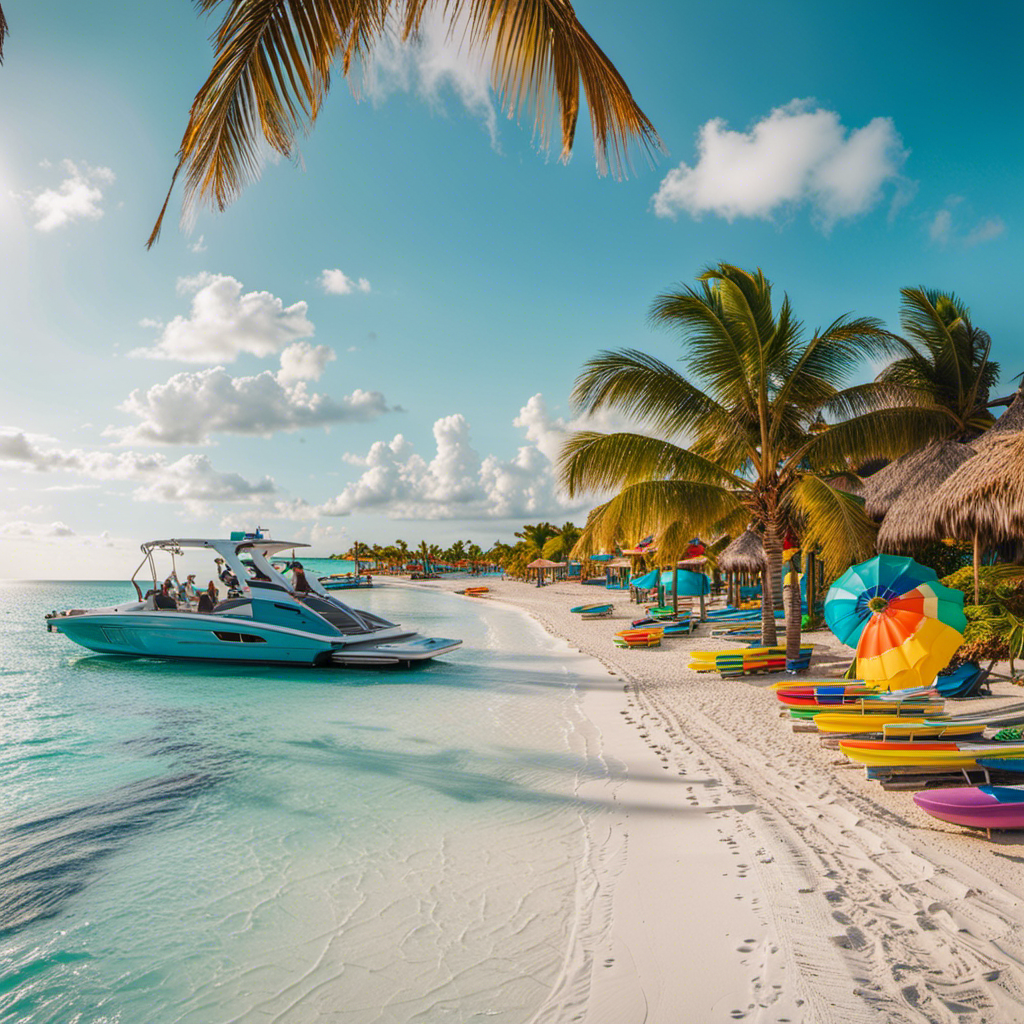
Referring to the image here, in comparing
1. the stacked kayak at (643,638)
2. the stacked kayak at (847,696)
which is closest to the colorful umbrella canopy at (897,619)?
the stacked kayak at (847,696)

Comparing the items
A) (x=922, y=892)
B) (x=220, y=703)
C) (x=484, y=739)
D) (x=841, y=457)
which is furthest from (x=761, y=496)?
(x=220, y=703)

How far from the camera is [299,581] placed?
14.3 m

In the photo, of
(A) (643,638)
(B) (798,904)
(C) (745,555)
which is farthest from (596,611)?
(B) (798,904)

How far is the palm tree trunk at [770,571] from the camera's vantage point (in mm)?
11352

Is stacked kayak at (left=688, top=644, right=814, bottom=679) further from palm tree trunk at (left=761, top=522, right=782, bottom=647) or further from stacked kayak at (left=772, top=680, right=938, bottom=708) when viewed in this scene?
stacked kayak at (left=772, top=680, right=938, bottom=708)

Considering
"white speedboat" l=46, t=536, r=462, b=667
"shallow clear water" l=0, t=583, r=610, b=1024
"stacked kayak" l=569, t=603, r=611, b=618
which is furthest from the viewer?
"stacked kayak" l=569, t=603, r=611, b=618

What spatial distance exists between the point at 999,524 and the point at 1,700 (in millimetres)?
18690

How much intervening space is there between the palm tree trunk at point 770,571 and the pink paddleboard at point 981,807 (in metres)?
7.14

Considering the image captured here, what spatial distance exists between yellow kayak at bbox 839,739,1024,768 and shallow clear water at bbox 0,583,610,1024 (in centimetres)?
243

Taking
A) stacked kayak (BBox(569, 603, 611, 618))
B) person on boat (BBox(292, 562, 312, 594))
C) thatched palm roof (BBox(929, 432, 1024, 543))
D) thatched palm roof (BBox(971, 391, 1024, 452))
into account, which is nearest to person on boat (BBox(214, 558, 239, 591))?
person on boat (BBox(292, 562, 312, 594))

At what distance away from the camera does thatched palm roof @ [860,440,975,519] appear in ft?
40.4

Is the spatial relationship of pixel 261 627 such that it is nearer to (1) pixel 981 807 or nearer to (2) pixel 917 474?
(1) pixel 981 807

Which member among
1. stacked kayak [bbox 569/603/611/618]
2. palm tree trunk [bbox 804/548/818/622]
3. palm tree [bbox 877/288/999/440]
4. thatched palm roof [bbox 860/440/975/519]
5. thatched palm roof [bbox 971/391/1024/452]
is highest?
palm tree [bbox 877/288/999/440]

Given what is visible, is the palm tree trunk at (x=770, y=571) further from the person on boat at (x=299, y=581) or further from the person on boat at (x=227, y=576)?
the person on boat at (x=227, y=576)
